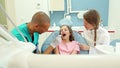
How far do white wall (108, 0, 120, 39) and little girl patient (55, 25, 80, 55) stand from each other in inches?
72.2

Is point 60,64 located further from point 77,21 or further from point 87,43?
point 77,21

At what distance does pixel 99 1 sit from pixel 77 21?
66 centimetres

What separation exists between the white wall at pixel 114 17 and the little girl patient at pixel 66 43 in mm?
1833

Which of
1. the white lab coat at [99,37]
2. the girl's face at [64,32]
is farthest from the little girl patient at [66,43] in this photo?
the white lab coat at [99,37]

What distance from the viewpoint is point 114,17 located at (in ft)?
13.0

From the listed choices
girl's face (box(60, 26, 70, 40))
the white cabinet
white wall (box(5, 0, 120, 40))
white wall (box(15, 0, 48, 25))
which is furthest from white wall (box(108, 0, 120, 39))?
girl's face (box(60, 26, 70, 40))

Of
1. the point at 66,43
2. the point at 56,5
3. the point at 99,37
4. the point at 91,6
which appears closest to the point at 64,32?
the point at 66,43

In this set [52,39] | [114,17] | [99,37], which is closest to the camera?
[52,39]

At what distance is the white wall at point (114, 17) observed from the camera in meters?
3.86

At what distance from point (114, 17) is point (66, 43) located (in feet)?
6.90

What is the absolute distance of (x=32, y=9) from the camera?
3.77 metres

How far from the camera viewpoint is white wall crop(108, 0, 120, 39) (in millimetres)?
3855

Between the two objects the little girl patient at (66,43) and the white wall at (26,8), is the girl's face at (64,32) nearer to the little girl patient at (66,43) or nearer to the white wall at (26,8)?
the little girl patient at (66,43)

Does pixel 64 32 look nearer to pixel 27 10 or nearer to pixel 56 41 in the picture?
pixel 56 41
